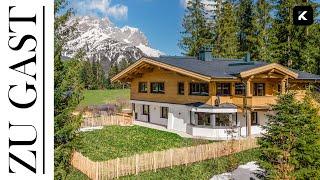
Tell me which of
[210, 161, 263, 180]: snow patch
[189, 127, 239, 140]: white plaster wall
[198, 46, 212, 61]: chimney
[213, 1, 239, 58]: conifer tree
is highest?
[213, 1, 239, 58]: conifer tree

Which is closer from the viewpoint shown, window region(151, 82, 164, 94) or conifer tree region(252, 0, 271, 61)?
window region(151, 82, 164, 94)

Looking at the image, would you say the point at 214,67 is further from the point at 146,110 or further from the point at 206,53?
the point at 146,110

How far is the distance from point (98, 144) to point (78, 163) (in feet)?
21.8

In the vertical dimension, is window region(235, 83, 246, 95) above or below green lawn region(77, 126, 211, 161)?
above

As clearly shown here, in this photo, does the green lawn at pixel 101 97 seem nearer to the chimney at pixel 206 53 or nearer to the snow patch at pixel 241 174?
the chimney at pixel 206 53

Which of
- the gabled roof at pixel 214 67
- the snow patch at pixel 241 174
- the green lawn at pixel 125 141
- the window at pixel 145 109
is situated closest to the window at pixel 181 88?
the gabled roof at pixel 214 67

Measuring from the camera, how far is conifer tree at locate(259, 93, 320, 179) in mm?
15195

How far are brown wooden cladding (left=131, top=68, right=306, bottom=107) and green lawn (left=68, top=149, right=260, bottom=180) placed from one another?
22.3 ft

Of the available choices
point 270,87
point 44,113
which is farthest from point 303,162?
point 270,87

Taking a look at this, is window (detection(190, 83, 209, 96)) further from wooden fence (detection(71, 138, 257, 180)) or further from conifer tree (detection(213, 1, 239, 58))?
conifer tree (detection(213, 1, 239, 58))

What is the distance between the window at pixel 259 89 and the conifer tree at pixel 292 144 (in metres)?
16.9

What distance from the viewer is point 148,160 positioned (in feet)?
69.9

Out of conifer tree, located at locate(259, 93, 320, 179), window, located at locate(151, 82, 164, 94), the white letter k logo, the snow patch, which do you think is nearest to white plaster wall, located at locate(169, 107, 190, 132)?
window, located at locate(151, 82, 164, 94)

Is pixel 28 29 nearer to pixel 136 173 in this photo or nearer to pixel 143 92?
pixel 136 173
